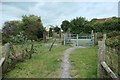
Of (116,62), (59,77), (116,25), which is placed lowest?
(59,77)

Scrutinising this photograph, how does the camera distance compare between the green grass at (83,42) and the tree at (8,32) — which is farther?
the green grass at (83,42)

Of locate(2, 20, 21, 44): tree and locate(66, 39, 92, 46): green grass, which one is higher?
locate(2, 20, 21, 44): tree

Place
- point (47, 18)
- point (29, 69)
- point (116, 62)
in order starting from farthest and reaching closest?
point (47, 18)
point (29, 69)
point (116, 62)

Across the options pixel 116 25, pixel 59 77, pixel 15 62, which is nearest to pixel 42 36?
pixel 116 25

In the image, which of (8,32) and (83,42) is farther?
(83,42)

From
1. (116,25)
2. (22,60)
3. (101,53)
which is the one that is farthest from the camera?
(116,25)

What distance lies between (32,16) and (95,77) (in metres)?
29.0

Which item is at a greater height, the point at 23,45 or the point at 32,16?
the point at 32,16

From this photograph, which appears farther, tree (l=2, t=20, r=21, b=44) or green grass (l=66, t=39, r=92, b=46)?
green grass (l=66, t=39, r=92, b=46)

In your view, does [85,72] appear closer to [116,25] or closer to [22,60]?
[22,60]

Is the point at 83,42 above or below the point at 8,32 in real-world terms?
below

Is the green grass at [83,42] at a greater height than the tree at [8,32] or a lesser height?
lesser

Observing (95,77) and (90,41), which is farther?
(90,41)

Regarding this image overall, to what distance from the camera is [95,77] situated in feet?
17.6
